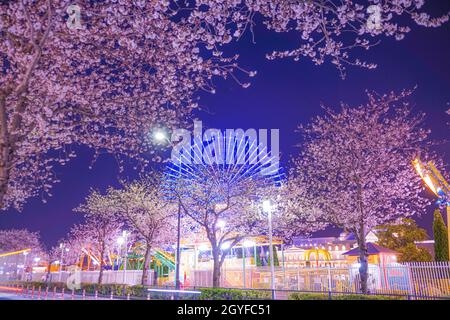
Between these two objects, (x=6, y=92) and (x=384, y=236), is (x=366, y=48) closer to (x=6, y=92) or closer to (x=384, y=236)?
(x=6, y=92)

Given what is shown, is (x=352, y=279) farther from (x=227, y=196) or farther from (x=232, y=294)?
(x=227, y=196)

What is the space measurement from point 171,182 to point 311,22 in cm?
2336

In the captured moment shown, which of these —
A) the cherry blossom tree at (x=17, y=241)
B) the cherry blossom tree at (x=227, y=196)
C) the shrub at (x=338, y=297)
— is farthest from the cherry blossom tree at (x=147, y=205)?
the cherry blossom tree at (x=17, y=241)

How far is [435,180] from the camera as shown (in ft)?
90.0

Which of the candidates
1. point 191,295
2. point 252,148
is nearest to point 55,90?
point 191,295

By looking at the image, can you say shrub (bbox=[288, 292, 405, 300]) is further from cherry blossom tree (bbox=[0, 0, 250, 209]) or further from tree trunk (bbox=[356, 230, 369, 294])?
cherry blossom tree (bbox=[0, 0, 250, 209])

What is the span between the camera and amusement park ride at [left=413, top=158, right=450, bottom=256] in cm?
2472

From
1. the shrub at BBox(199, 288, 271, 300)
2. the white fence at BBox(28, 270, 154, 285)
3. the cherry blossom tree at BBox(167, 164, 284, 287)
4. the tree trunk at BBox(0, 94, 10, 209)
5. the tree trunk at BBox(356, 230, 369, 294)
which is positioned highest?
the cherry blossom tree at BBox(167, 164, 284, 287)

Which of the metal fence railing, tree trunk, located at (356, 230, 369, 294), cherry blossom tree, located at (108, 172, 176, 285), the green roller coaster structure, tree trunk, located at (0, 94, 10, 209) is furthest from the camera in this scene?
the green roller coaster structure

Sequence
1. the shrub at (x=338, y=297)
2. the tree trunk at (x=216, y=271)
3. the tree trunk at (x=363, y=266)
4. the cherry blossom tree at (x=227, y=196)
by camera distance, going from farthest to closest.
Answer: the cherry blossom tree at (x=227, y=196), the tree trunk at (x=216, y=271), the tree trunk at (x=363, y=266), the shrub at (x=338, y=297)

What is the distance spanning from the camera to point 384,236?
141ft

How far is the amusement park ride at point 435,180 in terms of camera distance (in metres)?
24.7

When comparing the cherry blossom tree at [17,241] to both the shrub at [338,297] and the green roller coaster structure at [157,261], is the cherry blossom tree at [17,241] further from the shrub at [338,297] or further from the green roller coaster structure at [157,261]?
the shrub at [338,297]

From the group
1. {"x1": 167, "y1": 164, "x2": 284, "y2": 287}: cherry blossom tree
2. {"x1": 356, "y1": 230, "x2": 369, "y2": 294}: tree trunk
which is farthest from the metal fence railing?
{"x1": 167, "y1": 164, "x2": 284, "y2": 287}: cherry blossom tree
